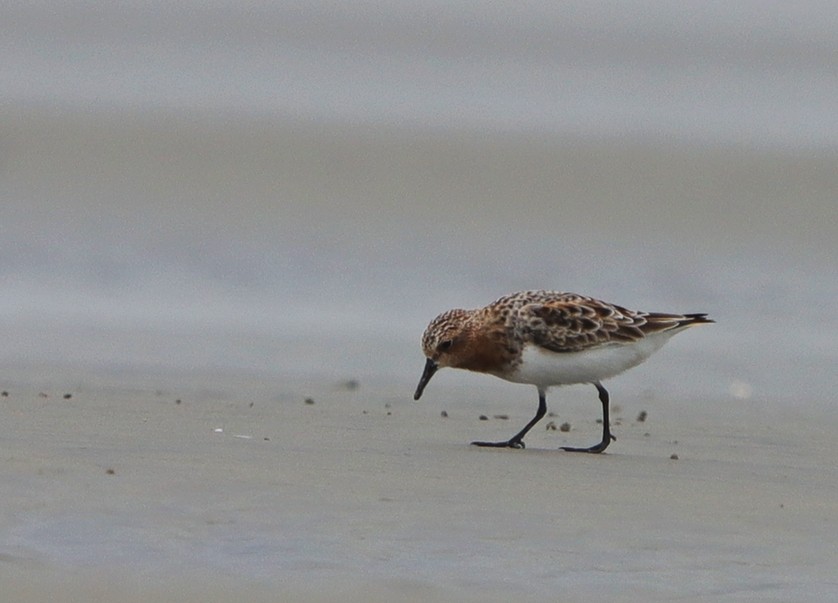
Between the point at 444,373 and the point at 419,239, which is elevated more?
the point at 419,239

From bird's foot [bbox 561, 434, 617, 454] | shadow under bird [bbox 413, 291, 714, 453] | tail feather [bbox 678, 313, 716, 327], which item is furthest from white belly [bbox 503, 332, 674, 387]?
bird's foot [bbox 561, 434, 617, 454]

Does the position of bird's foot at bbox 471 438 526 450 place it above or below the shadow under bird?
below

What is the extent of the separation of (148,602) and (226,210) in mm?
14393

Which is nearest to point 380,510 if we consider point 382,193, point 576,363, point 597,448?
point 597,448

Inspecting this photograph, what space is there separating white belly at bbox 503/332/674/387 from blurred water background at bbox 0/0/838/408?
209 cm

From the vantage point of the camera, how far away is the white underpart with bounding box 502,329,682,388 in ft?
26.7

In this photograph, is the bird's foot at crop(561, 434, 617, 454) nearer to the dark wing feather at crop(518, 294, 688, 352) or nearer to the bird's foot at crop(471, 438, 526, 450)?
the bird's foot at crop(471, 438, 526, 450)

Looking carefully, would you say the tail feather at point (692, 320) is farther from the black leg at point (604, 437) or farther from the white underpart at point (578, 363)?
the black leg at point (604, 437)

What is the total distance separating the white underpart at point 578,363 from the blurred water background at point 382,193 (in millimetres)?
2088

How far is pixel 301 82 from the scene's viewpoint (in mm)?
26766

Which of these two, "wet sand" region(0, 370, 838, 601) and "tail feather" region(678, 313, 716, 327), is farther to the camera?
"tail feather" region(678, 313, 716, 327)

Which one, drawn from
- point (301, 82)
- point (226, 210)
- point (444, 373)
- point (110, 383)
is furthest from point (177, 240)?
point (301, 82)

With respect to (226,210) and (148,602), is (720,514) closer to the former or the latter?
(148,602)

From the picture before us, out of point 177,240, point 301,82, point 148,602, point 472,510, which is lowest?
point 148,602
